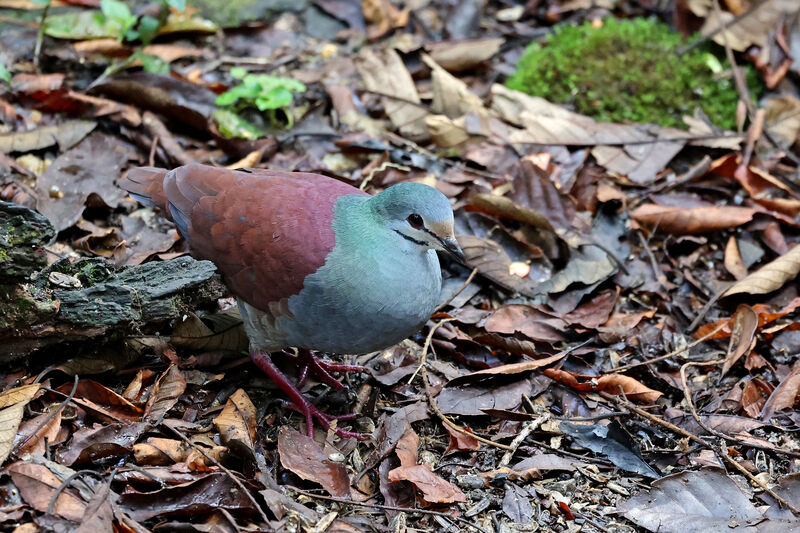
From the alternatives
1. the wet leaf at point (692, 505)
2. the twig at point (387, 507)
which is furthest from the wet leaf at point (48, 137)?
the wet leaf at point (692, 505)

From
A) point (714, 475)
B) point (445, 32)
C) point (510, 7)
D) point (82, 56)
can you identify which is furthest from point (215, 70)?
point (714, 475)

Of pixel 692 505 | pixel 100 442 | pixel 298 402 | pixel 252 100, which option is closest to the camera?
pixel 100 442

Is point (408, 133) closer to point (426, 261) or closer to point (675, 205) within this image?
point (675, 205)

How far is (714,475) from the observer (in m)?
3.50

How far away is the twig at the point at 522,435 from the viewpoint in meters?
3.70

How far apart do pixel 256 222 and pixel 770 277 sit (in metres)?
3.06

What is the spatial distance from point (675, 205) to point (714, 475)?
92.6 inches

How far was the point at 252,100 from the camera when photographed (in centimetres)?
564

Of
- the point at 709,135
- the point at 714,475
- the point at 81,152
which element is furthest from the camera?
the point at 709,135

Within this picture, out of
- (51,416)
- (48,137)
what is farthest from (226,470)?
(48,137)

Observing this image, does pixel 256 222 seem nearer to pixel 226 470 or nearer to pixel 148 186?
pixel 148 186

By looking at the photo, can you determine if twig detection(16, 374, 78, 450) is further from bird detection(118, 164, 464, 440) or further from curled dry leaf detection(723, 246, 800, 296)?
curled dry leaf detection(723, 246, 800, 296)

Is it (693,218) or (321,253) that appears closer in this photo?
(321,253)

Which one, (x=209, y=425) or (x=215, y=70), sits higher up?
(x=215, y=70)
